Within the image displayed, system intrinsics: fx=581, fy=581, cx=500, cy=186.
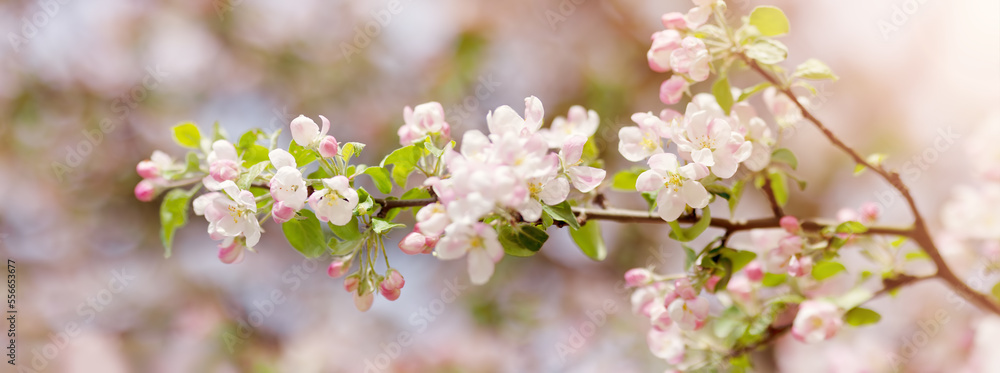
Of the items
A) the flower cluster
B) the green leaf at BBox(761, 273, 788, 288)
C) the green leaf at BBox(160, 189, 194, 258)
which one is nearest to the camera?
the flower cluster

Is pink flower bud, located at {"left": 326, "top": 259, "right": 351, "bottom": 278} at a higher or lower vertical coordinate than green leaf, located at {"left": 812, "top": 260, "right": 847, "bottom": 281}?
higher

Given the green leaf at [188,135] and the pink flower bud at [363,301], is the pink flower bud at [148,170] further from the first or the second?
the pink flower bud at [363,301]

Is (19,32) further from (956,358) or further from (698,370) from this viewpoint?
(956,358)

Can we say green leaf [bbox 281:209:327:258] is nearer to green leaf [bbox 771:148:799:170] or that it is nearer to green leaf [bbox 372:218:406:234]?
green leaf [bbox 372:218:406:234]

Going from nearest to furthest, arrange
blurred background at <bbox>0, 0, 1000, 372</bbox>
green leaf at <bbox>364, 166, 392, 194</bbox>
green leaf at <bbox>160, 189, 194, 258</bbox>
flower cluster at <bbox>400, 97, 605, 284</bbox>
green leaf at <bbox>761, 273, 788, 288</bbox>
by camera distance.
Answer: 1. flower cluster at <bbox>400, 97, 605, 284</bbox>
2. green leaf at <bbox>364, 166, 392, 194</bbox>
3. green leaf at <bbox>160, 189, 194, 258</bbox>
4. green leaf at <bbox>761, 273, 788, 288</bbox>
5. blurred background at <bbox>0, 0, 1000, 372</bbox>

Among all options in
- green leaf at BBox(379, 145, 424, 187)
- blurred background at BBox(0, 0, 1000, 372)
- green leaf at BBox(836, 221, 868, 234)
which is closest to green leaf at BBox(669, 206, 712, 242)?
green leaf at BBox(836, 221, 868, 234)

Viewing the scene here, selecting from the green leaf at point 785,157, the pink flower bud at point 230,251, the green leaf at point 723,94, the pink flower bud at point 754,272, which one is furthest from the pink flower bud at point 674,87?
the pink flower bud at point 230,251

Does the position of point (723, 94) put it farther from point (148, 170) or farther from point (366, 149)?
point (366, 149)
